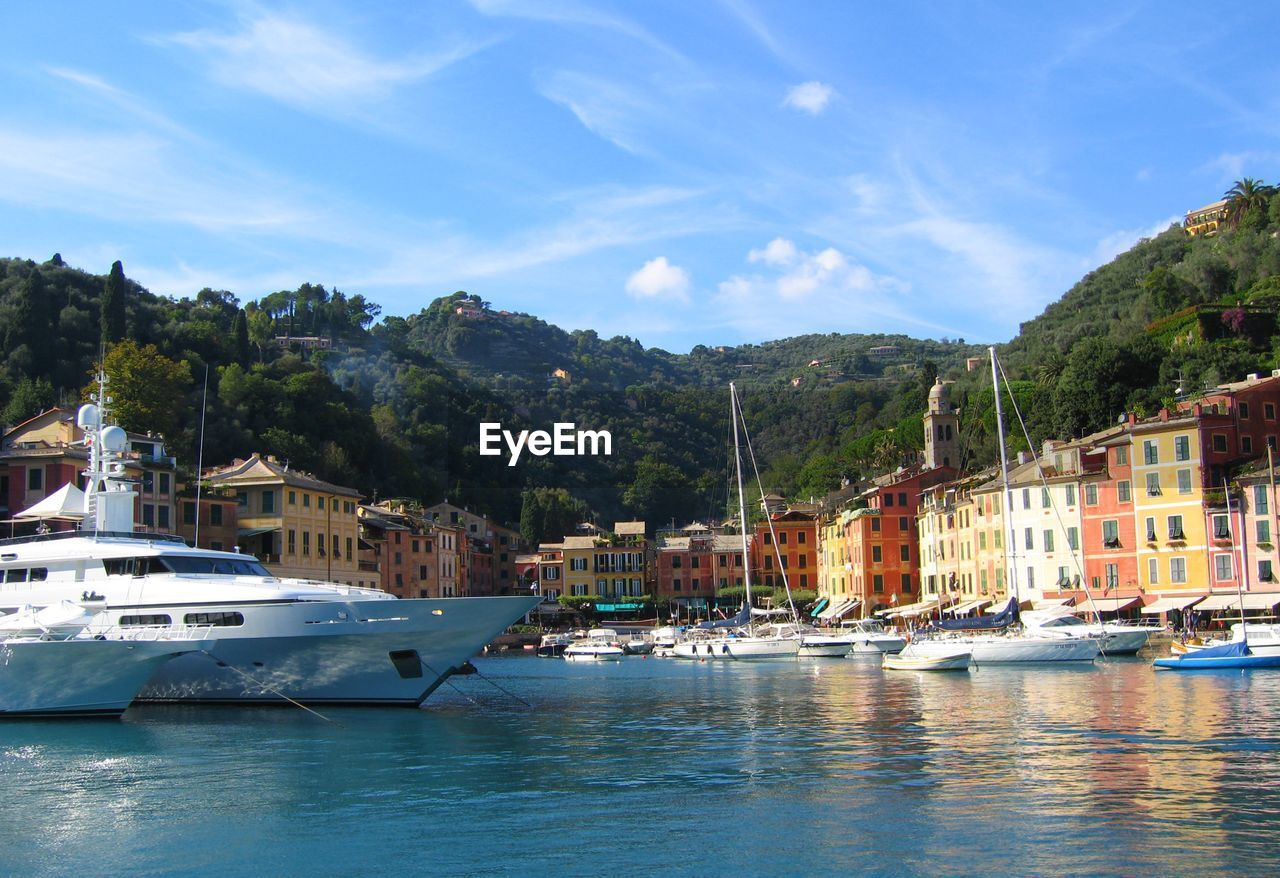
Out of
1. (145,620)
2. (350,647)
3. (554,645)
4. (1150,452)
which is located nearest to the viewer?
(350,647)

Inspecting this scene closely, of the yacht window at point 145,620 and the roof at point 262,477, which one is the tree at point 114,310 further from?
the yacht window at point 145,620

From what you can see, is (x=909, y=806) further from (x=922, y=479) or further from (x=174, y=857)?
(x=922, y=479)

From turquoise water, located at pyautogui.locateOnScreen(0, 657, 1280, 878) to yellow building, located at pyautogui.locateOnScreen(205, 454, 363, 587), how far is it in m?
30.4

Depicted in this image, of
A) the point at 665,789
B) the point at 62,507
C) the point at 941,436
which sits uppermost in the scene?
the point at 941,436

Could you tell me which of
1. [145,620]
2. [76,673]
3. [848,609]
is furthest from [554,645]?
[76,673]

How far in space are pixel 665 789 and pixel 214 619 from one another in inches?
665

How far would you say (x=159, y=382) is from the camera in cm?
8050

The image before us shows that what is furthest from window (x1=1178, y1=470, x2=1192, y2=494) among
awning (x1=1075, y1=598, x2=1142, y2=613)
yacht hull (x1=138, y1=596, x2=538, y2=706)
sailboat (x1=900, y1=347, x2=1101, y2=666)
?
yacht hull (x1=138, y1=596, x2=538, y2=706)

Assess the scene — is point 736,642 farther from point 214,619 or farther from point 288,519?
point 214,619

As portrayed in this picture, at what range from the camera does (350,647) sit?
32.4 m

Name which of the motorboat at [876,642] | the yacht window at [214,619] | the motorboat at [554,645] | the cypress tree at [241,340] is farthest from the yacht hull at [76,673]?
the cypress tree at [241,340]

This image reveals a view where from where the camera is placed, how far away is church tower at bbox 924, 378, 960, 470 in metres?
103

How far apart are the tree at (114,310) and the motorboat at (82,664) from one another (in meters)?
68.8

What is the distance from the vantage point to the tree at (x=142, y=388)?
77.8 metres
